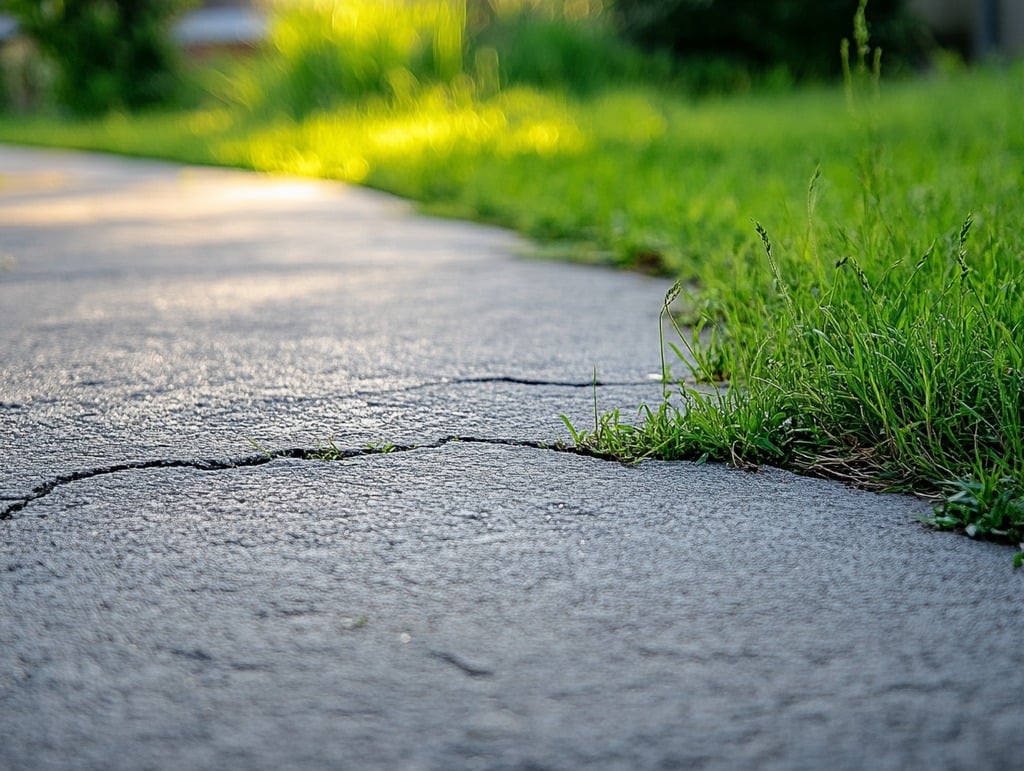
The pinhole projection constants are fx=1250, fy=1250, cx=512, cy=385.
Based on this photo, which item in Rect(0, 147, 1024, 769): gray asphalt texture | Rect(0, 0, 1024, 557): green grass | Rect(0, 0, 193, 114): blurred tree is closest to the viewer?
Rect(0, 147, 1024, 769): gray asphalt texture

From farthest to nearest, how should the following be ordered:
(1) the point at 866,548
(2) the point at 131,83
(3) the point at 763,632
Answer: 1. (2) the point at 131,83
2. (1) the point at 866,548
3. (3) the point at 763,632

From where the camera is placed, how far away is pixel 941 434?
64.8 inches

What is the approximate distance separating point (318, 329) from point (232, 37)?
18479 mm

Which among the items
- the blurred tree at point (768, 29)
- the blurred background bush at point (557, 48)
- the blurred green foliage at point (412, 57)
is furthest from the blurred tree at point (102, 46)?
the blurred tree at point (768, 29)

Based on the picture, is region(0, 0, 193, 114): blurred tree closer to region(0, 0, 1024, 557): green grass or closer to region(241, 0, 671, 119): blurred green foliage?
region(241, 0, 671, 119): blurred green foliage

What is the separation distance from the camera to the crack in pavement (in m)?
1.76

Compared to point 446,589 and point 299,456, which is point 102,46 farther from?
point 446,589

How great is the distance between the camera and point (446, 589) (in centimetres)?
133

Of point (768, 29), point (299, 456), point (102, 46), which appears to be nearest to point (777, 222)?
point (299, 456)

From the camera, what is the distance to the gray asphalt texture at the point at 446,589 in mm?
1062

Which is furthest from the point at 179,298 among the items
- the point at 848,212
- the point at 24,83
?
the point at 24,83

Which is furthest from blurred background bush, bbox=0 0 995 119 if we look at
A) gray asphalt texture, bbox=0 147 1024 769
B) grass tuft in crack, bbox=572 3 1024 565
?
grass tuft in crack, bbox=572 3 1024 565

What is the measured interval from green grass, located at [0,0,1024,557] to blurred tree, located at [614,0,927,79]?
1.93 ft

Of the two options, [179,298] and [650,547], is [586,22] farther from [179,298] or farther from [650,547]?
[650,547]
